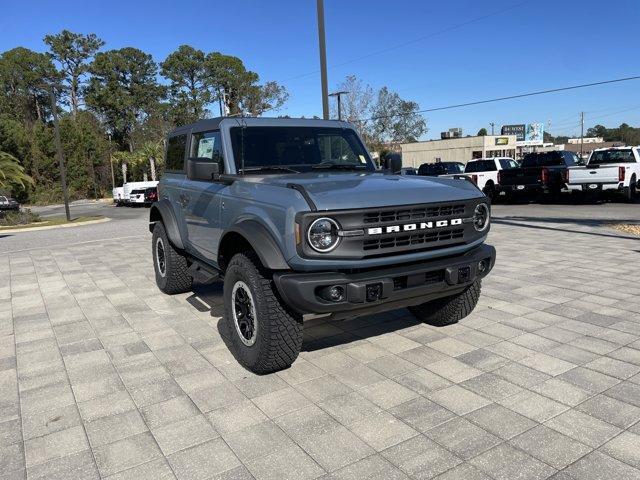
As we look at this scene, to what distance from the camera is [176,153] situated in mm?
6090

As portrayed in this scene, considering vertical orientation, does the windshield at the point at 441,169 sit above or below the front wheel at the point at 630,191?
above

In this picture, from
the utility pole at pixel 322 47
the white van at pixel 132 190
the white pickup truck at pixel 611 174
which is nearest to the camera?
the utility pole at pixel 322 47

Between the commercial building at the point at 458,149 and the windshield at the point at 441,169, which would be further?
the commercial building at the point at 458,149

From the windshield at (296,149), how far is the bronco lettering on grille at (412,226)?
4.68 ft

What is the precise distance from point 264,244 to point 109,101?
59.2 m

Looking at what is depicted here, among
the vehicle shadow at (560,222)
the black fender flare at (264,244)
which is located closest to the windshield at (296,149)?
the black fender flare at (264,244)

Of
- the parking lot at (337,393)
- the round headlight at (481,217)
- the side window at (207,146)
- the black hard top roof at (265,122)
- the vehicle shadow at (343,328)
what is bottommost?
the parking lot at (337,393)

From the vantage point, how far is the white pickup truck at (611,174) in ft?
56.0

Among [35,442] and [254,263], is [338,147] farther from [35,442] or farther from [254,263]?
[35,442]

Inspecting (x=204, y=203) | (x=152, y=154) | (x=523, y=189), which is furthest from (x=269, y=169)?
(x=152, y=154)

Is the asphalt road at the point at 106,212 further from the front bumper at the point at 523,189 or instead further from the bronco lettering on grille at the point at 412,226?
the bronco lettering on grille at the point at 412,226

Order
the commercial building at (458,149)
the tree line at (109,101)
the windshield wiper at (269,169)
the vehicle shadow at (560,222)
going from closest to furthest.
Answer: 1. the windshield wiper at (269,169)
2. the vehicle shadow at (560,222)
3. the tree line at (109,101)
4. the commercial building at (458,149)

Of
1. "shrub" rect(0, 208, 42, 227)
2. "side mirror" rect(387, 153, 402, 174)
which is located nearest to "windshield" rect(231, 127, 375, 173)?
"side mirror" rect(387, 153, 402, 174)

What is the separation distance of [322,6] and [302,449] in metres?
9.73
